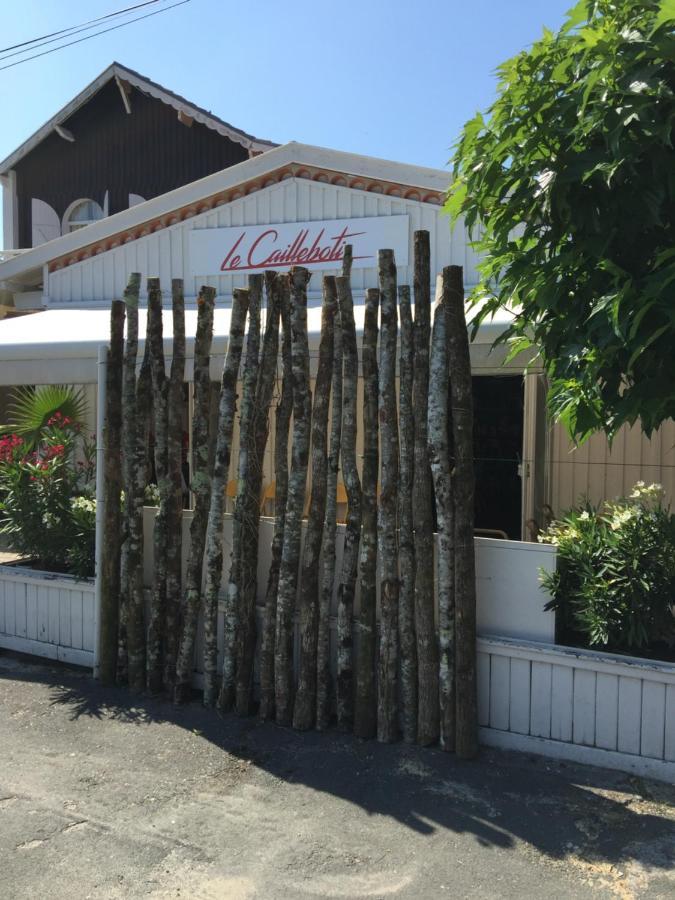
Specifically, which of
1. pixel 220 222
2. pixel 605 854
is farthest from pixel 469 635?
pixel 220 222

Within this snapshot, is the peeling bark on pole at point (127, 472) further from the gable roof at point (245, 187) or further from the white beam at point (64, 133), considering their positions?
the white beam at point (64, 133)

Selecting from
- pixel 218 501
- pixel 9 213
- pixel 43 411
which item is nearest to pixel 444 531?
pixel 218 501

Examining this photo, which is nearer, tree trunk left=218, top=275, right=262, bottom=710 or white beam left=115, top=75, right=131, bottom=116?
tree trunk left=218, top=275, right=262, bottom=710

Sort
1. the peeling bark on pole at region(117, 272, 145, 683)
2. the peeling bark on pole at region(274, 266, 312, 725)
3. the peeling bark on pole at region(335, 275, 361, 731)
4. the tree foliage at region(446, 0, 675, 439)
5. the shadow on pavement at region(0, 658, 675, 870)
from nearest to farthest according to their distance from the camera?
the tree foliage at region(446, 0, 675, 439) < the shadow on pavement at region(0, 658, 675, 870) < the peeling bark on pole at region(335, 275, 361, 731) < the peeling bark on pole at region(274, 266, 312, 725) < the peeling bark on pole at region(117, 272, 145, 683)

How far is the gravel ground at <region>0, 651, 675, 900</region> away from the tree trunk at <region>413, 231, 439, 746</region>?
0.25 m

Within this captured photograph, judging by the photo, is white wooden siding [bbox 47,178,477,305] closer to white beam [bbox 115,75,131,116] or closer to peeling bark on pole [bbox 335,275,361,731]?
peeling bark on pole [bbox 335,275,361,731]

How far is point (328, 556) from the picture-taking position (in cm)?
427

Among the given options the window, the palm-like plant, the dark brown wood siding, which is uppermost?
the dark brown wood siding

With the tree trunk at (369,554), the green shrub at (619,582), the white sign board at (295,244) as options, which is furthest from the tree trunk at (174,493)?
the white sign board at (295,244)

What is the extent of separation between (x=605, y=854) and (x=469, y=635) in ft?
3.66

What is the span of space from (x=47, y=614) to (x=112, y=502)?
111cm

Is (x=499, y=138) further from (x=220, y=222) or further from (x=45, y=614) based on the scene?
(x=220, y=222)

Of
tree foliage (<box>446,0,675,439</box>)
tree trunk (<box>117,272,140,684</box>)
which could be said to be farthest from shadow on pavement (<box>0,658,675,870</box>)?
tree foliage (<box>446,0,675,439</box>)

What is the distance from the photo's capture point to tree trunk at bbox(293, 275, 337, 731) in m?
4.22
